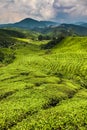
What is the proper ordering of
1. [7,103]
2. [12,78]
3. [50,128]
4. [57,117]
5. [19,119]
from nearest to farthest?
[50,128] → [57,117] → [19,119] → [7,103] → [12,78]

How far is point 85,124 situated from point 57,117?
21.3 feet

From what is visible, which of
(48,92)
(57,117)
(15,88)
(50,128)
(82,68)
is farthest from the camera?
(82,68)

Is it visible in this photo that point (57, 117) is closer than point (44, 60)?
Yes

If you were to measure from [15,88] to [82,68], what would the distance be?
225ft

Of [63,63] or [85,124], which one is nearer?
[85,124]

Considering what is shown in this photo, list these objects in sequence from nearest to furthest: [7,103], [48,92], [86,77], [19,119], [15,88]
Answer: [19,119]
[7,103]
[48,92]
[15,88]
[86,77]

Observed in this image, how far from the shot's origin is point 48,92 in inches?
3607

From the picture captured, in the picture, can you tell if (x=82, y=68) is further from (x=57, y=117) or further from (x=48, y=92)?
(x=57, y=117)

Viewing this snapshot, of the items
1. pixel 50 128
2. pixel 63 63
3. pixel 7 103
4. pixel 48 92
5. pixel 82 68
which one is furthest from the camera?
pixel 63 63

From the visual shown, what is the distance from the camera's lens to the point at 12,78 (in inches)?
5133

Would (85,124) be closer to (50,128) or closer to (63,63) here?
(50,128)

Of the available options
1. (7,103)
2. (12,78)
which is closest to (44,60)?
(12,78)

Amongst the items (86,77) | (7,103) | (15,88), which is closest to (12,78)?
(15,88)

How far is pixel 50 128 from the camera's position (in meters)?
59.4
